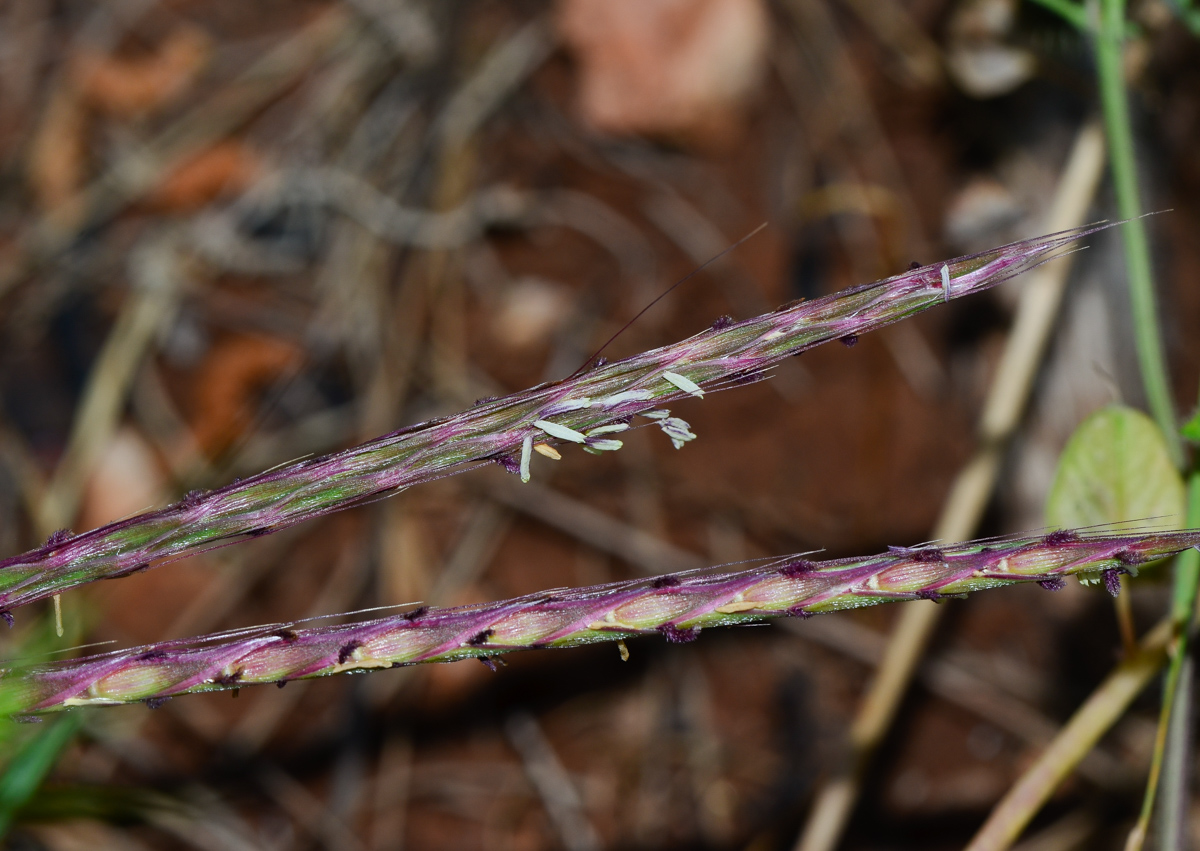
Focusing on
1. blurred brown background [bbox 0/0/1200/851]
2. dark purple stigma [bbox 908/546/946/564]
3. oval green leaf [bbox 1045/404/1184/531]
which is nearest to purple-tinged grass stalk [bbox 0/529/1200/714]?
dark purple stigma [bbox 908/546/946/564]

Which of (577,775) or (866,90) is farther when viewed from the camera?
(866,90)

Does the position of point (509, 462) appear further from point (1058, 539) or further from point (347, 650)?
point (1058, 539)

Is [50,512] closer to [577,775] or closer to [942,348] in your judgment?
[577,775]

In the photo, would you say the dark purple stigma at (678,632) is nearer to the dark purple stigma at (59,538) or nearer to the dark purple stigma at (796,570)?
the dark purple stigma at (796,570)

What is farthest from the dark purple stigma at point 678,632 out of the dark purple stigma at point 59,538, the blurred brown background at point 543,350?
the blurred brown background at point 543,350

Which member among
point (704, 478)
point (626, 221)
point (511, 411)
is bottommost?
point (511, 411)

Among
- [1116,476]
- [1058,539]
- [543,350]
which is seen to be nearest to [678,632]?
[1058,539]

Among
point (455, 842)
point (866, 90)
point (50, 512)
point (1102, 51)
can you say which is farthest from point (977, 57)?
point (50, 512)
